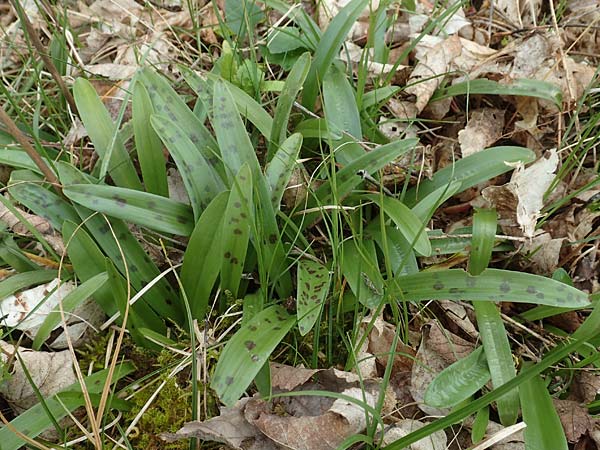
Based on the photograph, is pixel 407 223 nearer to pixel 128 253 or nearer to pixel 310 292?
pixel 310 292

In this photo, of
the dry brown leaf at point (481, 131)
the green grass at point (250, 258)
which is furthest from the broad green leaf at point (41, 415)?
the dry brown leaf at point (481, 131)

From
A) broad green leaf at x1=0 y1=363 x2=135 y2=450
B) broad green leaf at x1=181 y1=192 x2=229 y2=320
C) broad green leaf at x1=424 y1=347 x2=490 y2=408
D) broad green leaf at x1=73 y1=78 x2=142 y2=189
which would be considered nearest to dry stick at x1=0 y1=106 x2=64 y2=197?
broad green leaf at x1=73 y1=78 x2=142 y2=189

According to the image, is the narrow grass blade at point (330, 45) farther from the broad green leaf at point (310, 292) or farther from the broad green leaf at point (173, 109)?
the broad green leaf at point (310, 292)

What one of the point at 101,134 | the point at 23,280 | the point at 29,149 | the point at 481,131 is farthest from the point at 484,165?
the point at 23,280

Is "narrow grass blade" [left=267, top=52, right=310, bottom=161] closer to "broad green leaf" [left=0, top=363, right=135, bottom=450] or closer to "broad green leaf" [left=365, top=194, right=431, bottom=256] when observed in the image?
"broad green leaf" [left=365, top=194, right=431, bottom=256]

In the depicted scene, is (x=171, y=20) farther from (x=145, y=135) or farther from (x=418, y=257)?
(x=418, y=257)
